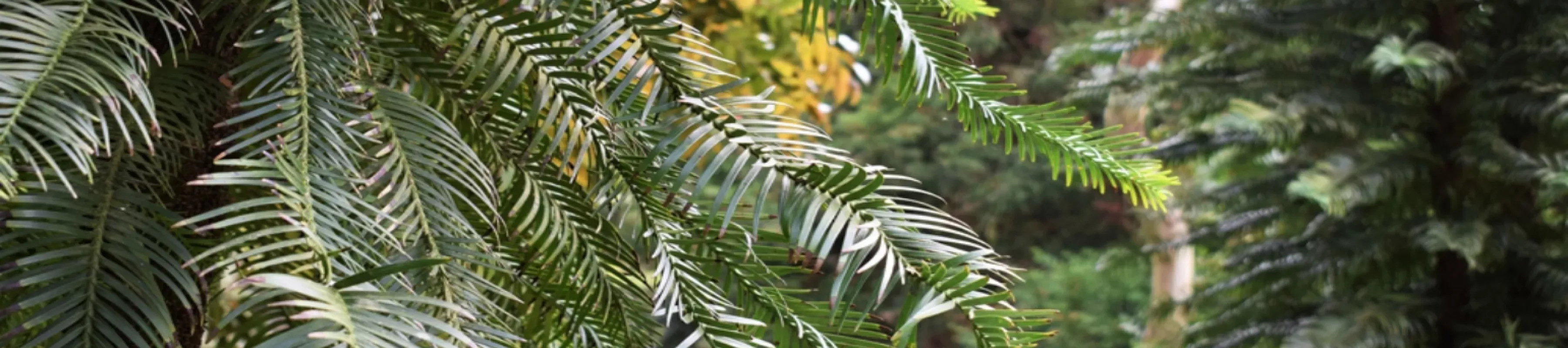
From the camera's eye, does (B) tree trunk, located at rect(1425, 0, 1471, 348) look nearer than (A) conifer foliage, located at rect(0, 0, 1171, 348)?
No

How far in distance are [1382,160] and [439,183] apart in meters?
1.55

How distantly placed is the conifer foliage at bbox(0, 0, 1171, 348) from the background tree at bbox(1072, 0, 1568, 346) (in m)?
1.20

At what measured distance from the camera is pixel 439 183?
320mm

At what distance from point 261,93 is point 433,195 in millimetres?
75

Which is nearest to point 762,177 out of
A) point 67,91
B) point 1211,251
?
point 67,91

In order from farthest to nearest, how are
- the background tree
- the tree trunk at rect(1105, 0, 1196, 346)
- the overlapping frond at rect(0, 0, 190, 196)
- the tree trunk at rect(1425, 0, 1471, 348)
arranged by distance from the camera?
the tree trunk at rect(1105, 0, 1196, 346)
the tree trunk at rect(1425, 0, 1471, 348)
the background tree
the overlapping frond at rect(0, 0, 190, 196)

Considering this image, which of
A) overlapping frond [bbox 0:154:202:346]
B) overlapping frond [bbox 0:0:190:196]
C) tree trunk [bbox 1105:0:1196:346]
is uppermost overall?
tree trunk [bbox 1105:0:1196:346]

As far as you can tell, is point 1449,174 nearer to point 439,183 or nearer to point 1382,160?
point 1382,160

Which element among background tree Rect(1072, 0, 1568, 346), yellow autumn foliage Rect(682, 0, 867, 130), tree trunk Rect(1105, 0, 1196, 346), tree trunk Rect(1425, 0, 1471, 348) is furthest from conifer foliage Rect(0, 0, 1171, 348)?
tree trunk Rect(1105, 0, 1196, 346)

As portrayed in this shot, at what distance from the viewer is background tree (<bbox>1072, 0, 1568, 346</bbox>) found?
4.85 feet

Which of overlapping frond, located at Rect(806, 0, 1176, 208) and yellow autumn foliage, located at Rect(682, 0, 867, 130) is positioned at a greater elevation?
yellow autumn foliage, located at Rect(682, 0, 867, 130)

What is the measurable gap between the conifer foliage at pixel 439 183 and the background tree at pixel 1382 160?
1201 millimetres

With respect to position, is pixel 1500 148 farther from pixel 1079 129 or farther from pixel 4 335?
pixel 4 335

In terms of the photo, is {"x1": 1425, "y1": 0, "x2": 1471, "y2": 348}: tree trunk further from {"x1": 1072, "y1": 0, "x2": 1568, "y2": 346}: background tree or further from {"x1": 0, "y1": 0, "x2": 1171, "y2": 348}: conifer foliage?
{"x1": 0, "y1": 0, "x2": 1171, "y2": 348}: conifer foliage
